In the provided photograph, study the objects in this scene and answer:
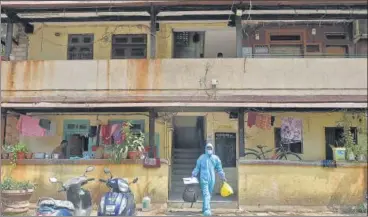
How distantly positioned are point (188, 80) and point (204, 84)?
514mm

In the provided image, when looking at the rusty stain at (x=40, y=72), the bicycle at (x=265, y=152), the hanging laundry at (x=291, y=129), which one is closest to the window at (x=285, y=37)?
the hanging laundry at (x=291, y=129)

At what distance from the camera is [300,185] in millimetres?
11383

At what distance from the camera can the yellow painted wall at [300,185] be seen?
1134cm

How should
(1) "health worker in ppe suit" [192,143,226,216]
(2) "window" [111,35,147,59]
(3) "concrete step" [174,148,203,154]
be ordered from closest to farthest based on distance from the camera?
1. (1) "health worker in ppe suit" [192,143,226,216]
2. (2) "window" [111,35,147,59]
3. (3) "concrete step" [174,148,203,154]

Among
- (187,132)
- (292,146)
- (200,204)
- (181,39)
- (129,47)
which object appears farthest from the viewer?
(187,132)

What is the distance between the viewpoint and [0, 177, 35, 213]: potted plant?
10.3m

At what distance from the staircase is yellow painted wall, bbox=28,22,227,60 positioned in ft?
13.3

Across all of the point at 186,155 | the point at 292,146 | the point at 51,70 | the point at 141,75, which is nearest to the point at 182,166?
the point at 186,155

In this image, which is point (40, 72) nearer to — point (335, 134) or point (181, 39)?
point (181, 39)

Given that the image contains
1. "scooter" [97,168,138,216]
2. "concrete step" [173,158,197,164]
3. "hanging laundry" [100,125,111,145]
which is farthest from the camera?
"concrete step" [173,158,197,164]

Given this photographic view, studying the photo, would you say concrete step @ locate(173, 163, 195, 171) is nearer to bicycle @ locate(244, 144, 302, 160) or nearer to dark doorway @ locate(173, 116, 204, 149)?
dark doorway @ locate(173, 116, 204, 149)

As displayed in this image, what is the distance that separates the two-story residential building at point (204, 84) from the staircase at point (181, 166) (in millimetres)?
55

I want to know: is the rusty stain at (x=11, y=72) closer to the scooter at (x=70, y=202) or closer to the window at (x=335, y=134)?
the scooter at (x=70, y=202)

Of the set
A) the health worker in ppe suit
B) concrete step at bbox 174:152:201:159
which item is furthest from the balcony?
concrete step at bbox 174:152:201:159
